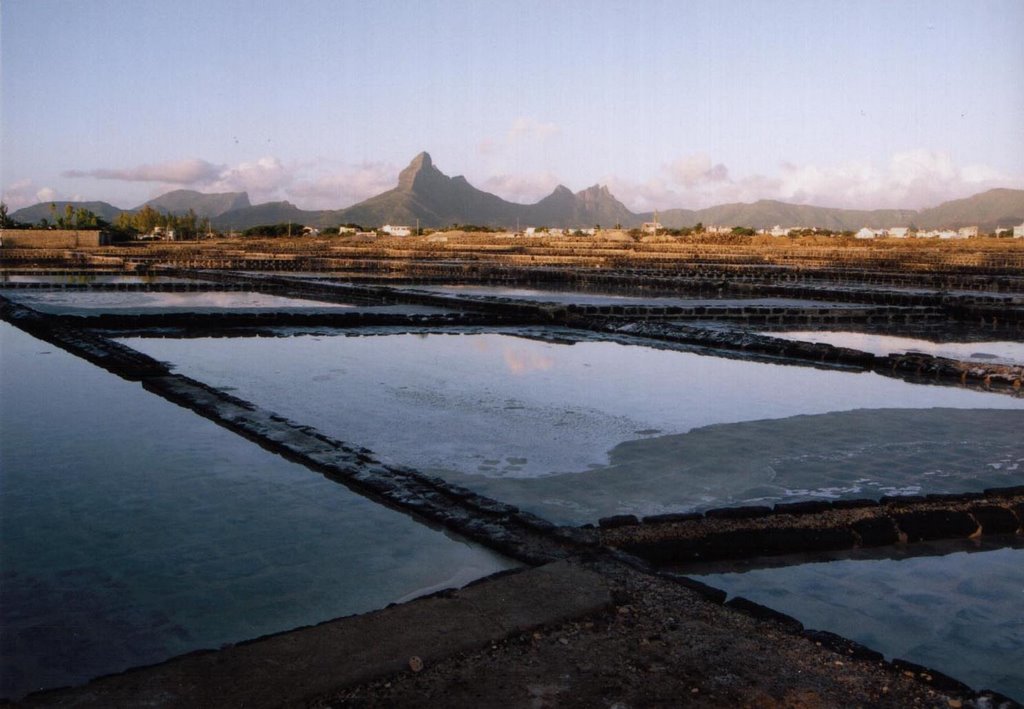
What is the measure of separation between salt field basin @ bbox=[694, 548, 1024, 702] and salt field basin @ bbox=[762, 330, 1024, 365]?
26.6ft

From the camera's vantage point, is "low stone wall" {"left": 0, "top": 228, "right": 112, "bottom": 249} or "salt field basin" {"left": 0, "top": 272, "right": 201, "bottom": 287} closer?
"salt field basin" {"left": 0, "top": 272, "right": 201, "bottom": 287}

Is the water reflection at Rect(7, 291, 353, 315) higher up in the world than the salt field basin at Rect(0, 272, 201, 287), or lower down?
lower down

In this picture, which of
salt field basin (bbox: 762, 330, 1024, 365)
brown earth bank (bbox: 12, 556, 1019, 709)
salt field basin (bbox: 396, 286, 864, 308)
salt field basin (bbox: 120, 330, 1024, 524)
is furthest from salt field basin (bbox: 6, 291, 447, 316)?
brown earth bank (bbox: 12, 556, 1019, 709)

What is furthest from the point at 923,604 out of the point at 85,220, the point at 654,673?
the point at 85,220

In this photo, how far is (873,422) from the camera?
293 inches

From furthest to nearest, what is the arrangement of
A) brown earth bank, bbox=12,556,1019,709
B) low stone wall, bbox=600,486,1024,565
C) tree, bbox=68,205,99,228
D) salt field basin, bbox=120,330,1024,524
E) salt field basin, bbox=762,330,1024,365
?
tree, bbox=68,205,99,228 < salt field basin, bbox=762,330,1024,365 < salt field basin, bbox=120,330,1024,524 < low stone wall, bbox=600,486,1024,565 < brown earth bank, bbox=12,556,1019,709

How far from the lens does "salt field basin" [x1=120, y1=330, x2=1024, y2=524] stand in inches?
216

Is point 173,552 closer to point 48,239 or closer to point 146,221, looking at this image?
point 48,239

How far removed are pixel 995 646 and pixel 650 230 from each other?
3659 inches

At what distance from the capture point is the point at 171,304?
→ 56.6ft

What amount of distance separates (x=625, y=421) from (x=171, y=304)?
40.0 ft

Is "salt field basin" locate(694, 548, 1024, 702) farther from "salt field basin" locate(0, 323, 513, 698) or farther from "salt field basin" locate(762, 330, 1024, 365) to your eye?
"salt field basin" locate(762, 330, 1024, 365)

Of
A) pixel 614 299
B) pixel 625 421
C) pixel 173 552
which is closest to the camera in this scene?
pixel 173 552

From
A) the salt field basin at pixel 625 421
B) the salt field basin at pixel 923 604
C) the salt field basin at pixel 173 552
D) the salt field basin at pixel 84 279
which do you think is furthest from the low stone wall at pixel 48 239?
the salt field basin at pixel 923 604
